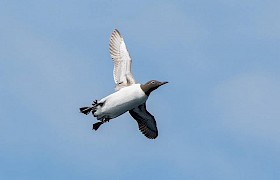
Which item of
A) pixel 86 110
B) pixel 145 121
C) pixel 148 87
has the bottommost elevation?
pixel 148 87

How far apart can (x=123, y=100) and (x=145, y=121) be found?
4.37m

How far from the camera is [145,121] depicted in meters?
46.3

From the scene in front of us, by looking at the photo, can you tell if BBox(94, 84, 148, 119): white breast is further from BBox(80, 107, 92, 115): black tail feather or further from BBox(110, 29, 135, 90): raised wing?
BBox(110, 29, 135, 90): raised wing

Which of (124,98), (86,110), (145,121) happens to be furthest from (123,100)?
(145,121)

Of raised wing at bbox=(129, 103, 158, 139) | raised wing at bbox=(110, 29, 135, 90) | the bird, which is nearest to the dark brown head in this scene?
the bird

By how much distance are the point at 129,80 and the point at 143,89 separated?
10.1ft

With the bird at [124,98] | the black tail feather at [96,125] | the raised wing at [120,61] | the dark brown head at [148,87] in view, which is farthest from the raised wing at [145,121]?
the dark brown head at [148,87]

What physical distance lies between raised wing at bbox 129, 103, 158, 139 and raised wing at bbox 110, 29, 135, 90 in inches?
65.1

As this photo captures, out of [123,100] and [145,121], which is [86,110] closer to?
[123,100]

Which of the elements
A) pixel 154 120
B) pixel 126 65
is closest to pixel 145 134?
pixel 154 120

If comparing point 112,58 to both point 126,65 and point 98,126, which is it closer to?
point 126,65

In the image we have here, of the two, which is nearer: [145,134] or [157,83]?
[157,83]

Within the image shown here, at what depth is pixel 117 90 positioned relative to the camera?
45.0 m

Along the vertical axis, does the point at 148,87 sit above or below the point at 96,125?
below
